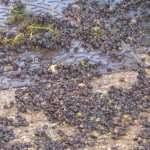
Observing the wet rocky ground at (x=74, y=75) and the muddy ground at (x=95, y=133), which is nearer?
the muddy ground at (x=95, y=133)

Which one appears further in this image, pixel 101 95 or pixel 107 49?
pixel 107 49

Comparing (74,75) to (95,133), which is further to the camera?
(74,75)

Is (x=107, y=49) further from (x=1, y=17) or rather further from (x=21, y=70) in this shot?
(x=1, y=17)

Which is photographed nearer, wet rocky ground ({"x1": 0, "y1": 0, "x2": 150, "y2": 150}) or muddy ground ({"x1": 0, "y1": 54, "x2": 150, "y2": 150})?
muddy ground ({"x1": 0, "y1": 54, "x2": 150, "y2": 150})

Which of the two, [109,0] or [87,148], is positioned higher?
[109,0]

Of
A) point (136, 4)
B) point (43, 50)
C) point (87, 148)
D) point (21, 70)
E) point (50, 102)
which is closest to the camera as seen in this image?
point (87, 148)

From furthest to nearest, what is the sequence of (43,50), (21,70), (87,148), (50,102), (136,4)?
(136,4), (43,50), (21,70), (50,102), (87,148)

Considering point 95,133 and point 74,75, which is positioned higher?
point 74,75

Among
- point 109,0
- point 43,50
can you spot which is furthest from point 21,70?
point 109,0
